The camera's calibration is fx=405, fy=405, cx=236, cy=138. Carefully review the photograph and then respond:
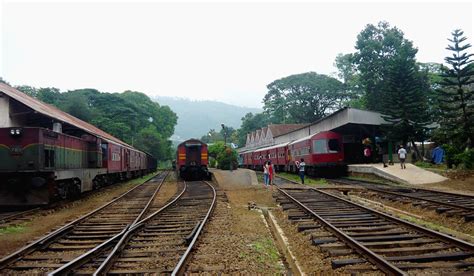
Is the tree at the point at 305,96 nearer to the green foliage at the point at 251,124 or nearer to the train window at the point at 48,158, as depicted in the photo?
the green foliage at the point at 251,124

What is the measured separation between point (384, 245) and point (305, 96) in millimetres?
59862

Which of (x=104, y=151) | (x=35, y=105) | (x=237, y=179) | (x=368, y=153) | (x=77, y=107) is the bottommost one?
(x=237, y=179)

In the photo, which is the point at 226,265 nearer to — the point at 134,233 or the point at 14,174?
the point at 134,233

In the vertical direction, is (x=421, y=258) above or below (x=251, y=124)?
below

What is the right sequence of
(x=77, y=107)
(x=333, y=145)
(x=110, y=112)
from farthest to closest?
(x=110, y=112)
(x=77, y=107)
(x=333, y=145)

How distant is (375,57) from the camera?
45.9 meters

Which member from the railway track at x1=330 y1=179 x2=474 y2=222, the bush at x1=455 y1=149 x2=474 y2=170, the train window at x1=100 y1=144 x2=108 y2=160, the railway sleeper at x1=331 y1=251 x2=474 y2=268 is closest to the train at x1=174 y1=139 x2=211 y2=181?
the train window at x1=100 y1=144 x2=108 y2=160

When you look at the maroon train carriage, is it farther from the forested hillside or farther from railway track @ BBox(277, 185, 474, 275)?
the forested hillside

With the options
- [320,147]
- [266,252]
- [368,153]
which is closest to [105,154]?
[320,147]

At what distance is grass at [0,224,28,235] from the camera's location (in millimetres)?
9352

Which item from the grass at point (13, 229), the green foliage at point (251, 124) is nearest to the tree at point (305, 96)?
the green foliage at point (251, 124)

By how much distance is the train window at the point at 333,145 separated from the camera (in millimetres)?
27672

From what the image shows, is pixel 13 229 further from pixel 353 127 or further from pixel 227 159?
pixel 227 159

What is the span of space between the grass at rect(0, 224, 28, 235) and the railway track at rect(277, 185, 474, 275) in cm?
653
